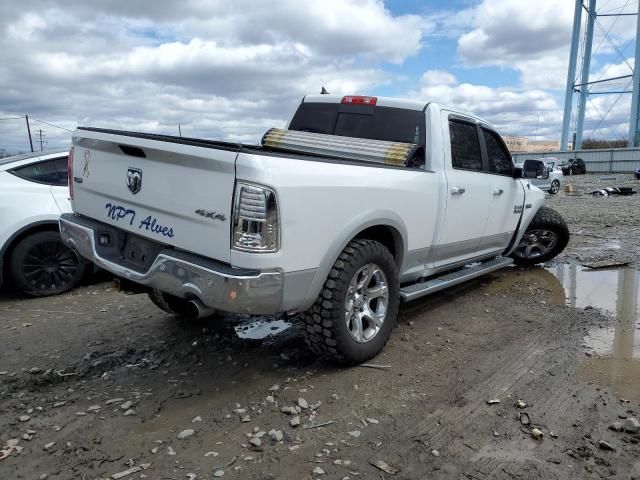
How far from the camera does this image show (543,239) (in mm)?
7117

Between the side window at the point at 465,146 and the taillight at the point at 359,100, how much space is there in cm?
75

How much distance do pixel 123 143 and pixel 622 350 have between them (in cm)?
401

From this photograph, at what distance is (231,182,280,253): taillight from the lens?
2865 mm

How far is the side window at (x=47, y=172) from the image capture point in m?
5.68

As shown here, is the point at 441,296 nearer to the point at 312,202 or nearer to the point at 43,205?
the point at 312,202

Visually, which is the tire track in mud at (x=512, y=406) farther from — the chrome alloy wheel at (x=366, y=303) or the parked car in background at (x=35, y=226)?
the parked car in background at (x=35, y=226)

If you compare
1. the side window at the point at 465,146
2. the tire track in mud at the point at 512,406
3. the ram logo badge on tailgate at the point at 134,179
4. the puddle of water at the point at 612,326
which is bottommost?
the puddle of water at the point at 612,326

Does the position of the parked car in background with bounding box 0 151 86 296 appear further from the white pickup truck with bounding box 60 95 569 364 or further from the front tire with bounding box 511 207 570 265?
the front tire with bounding box 511 207 570 265

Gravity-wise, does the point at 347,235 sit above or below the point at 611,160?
above

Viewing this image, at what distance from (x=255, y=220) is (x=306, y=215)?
35 cm

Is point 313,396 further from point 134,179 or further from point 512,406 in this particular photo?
point 134,179

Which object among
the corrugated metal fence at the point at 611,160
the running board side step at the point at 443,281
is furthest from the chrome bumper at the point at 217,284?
the corrugated metal fence at the point at 611,160

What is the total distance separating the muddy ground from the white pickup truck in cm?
41

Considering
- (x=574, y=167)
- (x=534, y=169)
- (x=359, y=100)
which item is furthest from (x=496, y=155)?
(x=574, y=167)
